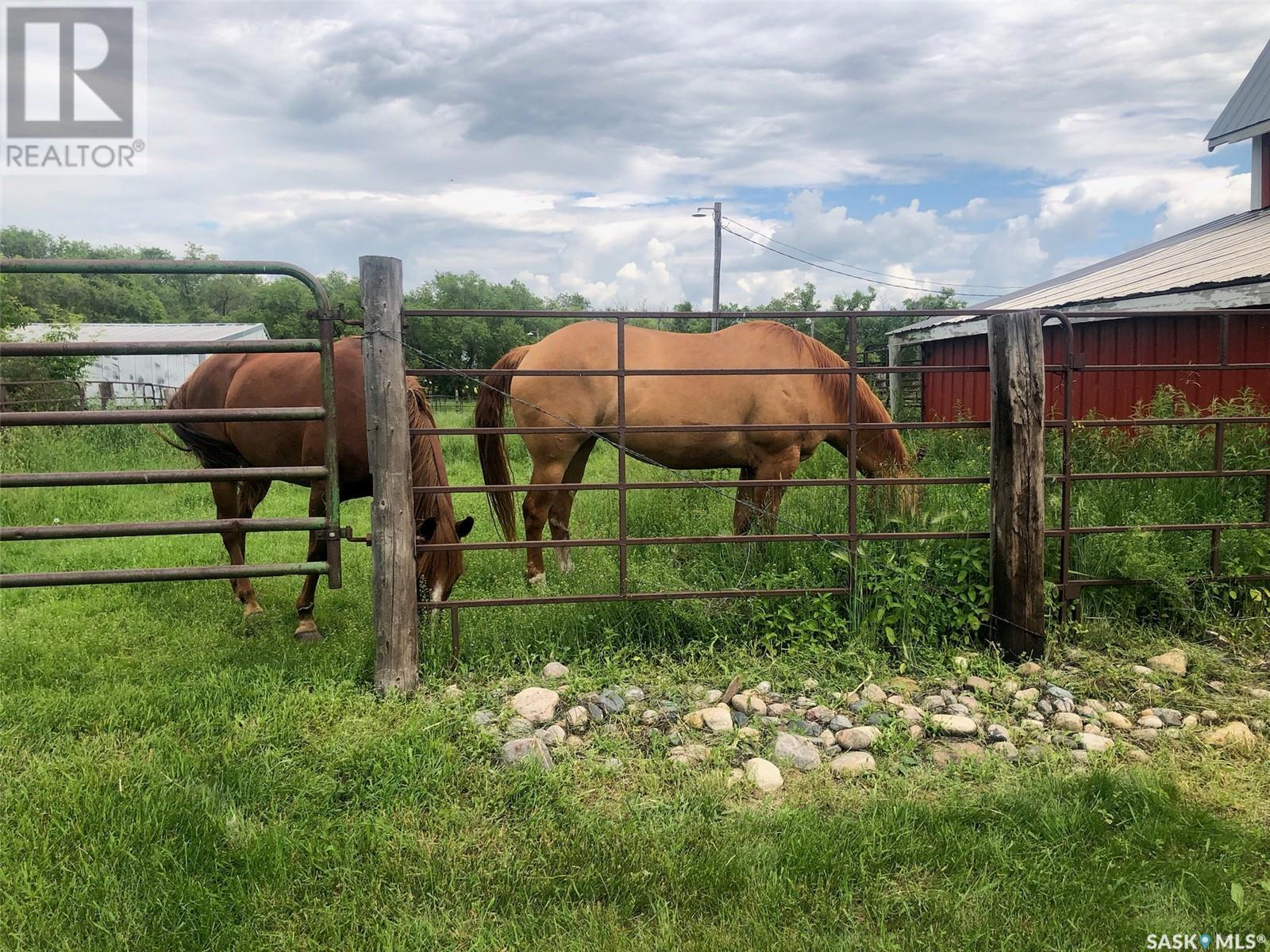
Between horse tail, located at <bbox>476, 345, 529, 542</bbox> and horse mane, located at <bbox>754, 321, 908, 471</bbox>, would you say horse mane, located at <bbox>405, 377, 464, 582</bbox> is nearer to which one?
horse tail, located at <bbox>476, 345, 529, 542</bbox>

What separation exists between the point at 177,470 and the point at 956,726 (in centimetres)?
339

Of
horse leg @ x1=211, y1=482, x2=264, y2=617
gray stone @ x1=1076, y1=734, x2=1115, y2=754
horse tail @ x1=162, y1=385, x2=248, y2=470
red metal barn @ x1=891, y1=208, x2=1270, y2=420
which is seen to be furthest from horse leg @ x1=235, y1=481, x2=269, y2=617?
red metal barn @ x1=891, y1=208, x2=1270, y2=420

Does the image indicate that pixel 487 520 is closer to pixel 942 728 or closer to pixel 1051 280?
pixel 942 728

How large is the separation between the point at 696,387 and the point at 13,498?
722 centimetres

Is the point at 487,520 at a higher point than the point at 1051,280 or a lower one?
lower

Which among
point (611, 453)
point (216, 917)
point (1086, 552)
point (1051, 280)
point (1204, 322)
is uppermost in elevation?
point (1051, 280)

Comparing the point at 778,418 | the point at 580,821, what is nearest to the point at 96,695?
the point at 580,821

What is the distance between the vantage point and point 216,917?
222cm

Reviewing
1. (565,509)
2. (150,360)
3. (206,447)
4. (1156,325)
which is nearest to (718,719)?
(565,509)

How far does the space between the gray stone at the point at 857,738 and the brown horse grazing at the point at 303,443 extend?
2.07 m

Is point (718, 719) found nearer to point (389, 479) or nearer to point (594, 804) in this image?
point (594, 804)

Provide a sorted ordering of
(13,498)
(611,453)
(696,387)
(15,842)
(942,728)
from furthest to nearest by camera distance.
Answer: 1. (611,453)
2. (13,498)
3. (696,387)
4. (942,728)
5. (15,842)

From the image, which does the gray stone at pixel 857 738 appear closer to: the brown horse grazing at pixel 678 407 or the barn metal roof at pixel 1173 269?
the brown horse grazing at pixel 678 407

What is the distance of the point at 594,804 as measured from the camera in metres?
2.80
